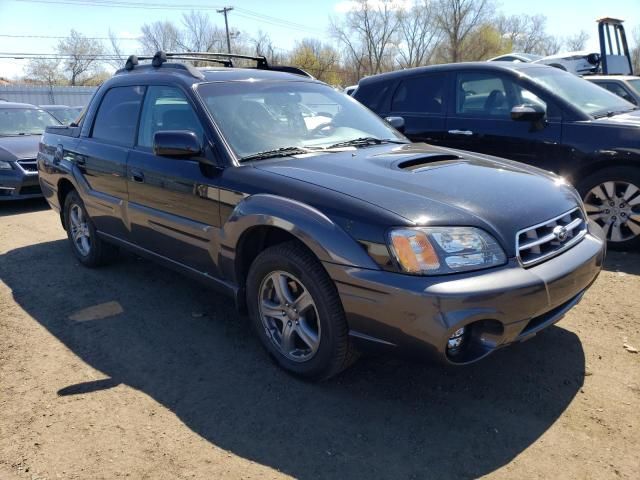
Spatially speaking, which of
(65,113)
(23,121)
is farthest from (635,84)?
(65,113)

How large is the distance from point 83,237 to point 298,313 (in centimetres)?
316

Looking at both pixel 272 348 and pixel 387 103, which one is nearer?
pixel 272 348

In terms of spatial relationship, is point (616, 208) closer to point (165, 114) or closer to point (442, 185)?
point (442, 185)

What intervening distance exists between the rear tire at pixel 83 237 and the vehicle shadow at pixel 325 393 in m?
0.86

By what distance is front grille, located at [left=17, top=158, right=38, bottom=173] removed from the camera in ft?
26.8

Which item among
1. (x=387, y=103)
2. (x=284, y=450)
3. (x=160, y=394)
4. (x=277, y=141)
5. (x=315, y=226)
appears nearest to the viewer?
(x=284, y=450)

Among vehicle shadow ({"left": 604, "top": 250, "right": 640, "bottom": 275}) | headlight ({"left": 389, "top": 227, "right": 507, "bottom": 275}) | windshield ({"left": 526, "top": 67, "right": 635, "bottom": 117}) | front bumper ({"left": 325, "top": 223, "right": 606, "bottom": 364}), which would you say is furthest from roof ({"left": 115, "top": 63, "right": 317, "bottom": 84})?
vehicle shadow ({"left": 604, "top": 250, "right": 640, "bottom": 275})

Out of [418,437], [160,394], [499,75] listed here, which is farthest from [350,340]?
[499,75]

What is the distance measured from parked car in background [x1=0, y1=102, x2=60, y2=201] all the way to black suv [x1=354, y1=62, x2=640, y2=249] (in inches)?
210

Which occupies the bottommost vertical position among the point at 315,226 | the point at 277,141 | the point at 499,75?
the point at 315,226

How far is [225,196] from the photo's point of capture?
128 inches

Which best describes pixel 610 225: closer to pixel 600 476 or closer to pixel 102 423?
pixel 600 476

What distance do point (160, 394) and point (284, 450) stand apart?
896 mm

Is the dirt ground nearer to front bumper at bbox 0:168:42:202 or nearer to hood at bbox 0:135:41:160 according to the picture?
front bumper at bbox 0:168:42:202
